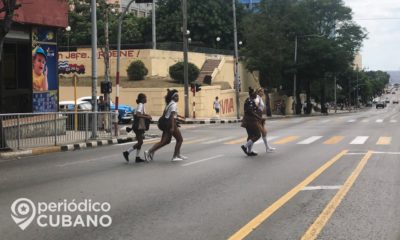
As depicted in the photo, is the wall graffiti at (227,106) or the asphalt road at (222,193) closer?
the asphalt road at (222,193)

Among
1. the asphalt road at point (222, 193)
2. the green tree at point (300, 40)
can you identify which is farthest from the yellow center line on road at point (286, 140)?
the green tree at point (300, 40)

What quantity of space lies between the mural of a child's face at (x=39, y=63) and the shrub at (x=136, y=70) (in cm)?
2377

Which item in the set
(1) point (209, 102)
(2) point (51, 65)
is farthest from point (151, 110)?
(2) point (51, 65)

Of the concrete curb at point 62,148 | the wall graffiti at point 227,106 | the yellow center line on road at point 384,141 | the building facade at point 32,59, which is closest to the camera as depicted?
the concrete curb at point 62,148

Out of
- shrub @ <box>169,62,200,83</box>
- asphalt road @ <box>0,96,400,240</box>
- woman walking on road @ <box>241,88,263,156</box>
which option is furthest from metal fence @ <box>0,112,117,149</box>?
shrub @ <box>169,62,200,83</box>

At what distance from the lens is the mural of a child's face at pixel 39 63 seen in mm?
22453

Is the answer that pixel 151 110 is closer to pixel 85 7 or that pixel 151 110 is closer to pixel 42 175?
pixel 85 7

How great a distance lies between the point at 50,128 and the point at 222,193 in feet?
33.9

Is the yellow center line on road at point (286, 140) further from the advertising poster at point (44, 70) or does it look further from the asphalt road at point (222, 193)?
the advertising poster at point (44, 70)

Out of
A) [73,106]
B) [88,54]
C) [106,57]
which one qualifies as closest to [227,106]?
[88,54]

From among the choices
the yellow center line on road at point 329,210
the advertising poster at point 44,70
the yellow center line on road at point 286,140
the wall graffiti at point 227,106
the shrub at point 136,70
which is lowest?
the yellow center line on road at point 329,210

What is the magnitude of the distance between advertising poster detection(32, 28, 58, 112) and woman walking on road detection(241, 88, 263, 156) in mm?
10677

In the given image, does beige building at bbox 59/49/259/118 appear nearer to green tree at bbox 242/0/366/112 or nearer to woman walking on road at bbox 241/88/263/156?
green tree at bbox 242/0/366/112

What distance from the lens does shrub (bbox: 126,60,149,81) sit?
46.7 metres
